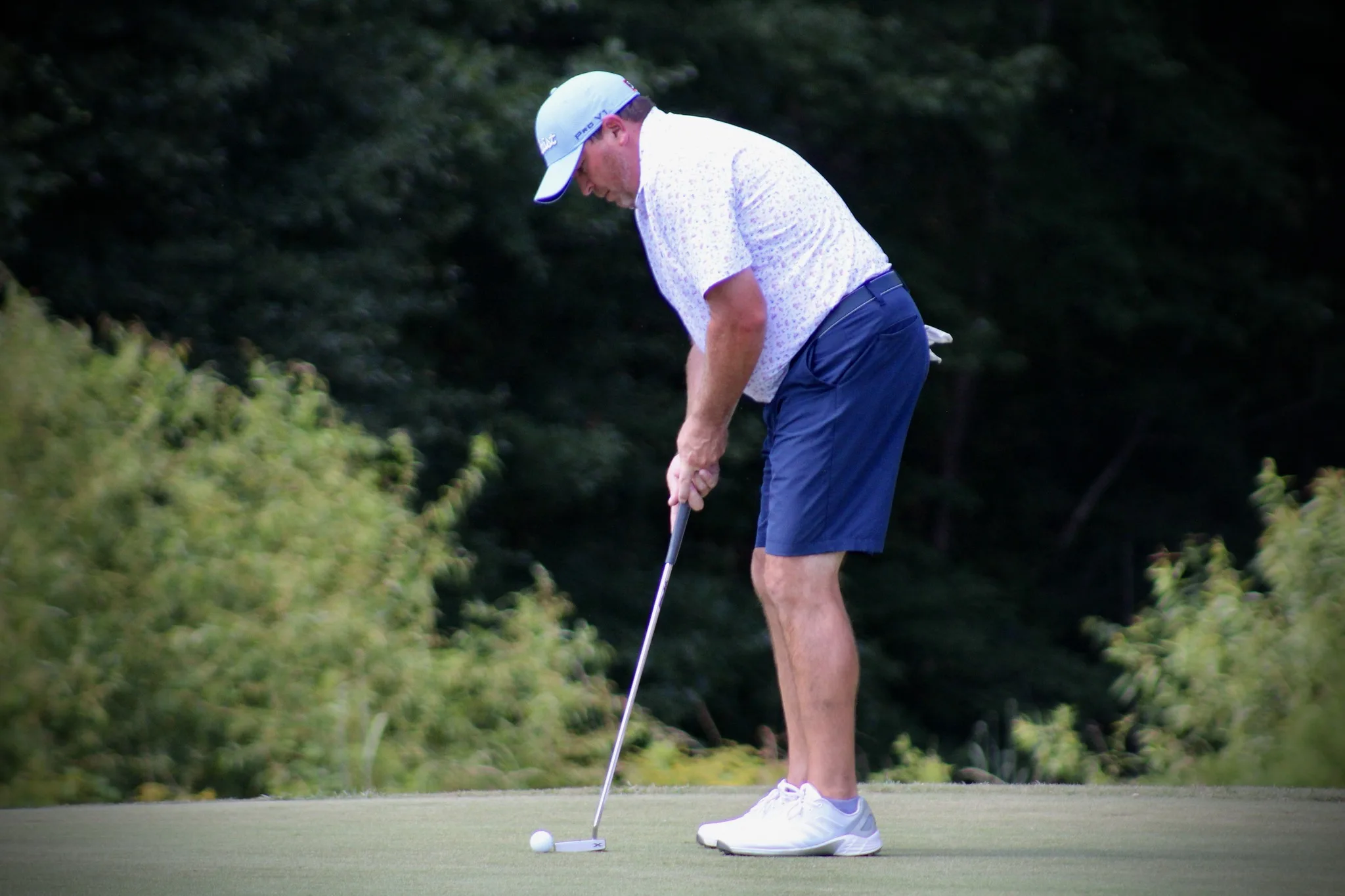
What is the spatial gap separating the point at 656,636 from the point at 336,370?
319 cm

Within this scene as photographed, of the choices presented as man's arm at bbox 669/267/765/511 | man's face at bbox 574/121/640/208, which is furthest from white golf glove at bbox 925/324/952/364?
man's face at bbox 574/121/640/208

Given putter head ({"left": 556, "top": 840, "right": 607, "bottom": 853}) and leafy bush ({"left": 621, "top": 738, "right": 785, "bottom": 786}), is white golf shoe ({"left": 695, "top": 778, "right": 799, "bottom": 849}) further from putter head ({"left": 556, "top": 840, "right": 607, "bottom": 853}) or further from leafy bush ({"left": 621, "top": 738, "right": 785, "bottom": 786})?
leafy bush ({"left": 621, "top": 738, "right": 785, "bottom": 786})

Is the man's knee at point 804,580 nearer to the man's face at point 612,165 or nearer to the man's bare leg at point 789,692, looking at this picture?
the man's bare leg at point 789,692

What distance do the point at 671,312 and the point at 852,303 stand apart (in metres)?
10.1

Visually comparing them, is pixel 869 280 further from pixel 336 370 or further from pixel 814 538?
pixel 336 370

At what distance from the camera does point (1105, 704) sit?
48.7 ft

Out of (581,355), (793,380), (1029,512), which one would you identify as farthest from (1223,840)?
(1029,512)

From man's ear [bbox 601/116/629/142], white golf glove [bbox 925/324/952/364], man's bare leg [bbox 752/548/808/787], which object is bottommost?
man's bare leg [bbox 752/548/808/787]

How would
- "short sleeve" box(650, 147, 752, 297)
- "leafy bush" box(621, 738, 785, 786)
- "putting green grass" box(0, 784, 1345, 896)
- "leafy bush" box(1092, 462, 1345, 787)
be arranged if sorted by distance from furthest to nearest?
1. "leafy bush" box(621, 738, 785, 786)
2. "leafy bush" box(1092, 462, 1345, 787)
3. "short sleeve" box(650, 147, 752, 297)
4. "putting green grass" box(0, 784, 1345, 896)

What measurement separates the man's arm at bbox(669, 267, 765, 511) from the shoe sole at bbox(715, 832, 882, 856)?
2.28ft

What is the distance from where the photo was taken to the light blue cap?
3.68 m

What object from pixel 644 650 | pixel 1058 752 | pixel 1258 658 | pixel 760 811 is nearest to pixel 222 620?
pixel 644 650

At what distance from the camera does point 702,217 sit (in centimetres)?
355

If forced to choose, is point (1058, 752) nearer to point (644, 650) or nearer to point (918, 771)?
point (918, 771)
